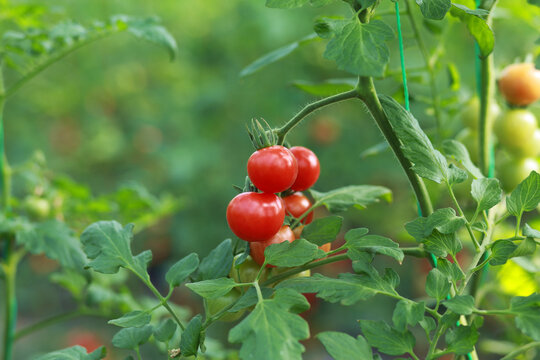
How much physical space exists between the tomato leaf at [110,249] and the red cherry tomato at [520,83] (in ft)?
1.79

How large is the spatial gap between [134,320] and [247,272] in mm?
125

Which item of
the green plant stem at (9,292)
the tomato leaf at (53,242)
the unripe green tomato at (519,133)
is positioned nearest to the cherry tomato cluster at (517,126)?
the unripe green tomato at (519,133)

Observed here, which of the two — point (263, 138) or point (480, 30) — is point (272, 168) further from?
point (480, 30)

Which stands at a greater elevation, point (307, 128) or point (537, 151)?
point (537, 151)

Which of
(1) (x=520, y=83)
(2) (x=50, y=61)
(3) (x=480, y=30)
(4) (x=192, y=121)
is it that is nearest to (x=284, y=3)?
(3) (x=480, y=30)

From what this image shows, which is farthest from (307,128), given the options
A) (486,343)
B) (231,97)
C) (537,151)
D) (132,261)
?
(132,261)

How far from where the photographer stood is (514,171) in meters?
0.78

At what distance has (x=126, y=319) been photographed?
0.48m

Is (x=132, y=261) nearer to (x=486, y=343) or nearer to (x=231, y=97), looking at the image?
(x=486, y=343)

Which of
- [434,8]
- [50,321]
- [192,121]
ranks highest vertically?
[434,8]

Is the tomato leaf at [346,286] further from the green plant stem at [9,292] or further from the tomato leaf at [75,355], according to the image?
the green plant stem at [9,292]

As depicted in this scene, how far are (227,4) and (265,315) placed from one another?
270 centimetres

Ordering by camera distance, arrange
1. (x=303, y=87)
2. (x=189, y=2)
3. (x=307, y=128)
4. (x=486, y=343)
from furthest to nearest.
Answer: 1. (x=189, y=2)
2. (x=307, y=128)
3. (x=486, y=343)
4. (x=303, y=87)

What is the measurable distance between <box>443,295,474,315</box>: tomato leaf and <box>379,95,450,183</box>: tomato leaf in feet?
0.33
